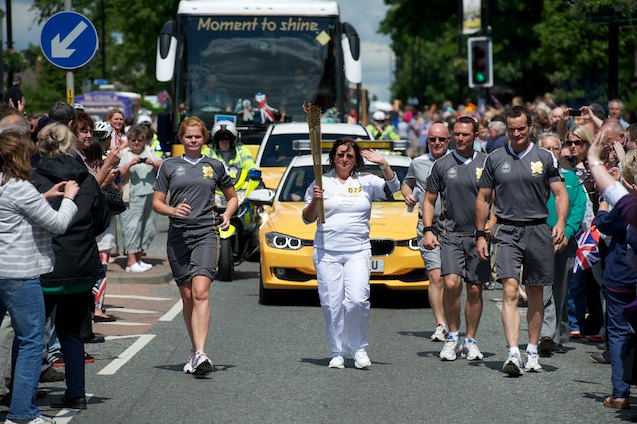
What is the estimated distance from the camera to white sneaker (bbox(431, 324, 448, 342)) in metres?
11.9

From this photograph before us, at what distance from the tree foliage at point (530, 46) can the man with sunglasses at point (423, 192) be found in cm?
705

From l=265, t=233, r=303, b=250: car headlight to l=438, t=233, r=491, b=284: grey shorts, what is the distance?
3108mm

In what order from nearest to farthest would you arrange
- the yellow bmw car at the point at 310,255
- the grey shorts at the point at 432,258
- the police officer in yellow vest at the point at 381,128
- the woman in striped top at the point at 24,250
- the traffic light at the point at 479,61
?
1. the woman in striped top at the point at 24,250
2. the grey shorts at the point at 432,258
3. the yellow bmw car at the point at 310,255
4. the traffic light at the point at 479,61
5. the police officer in yellow vest at the point at 381,128

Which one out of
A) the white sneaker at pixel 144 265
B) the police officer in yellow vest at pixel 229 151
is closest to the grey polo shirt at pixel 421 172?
the police officer in yellow vest at pixel 229 151

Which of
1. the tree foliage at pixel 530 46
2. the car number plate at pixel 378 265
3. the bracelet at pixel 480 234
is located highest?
the tree foliage at pixel 530 46

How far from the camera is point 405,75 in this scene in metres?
113

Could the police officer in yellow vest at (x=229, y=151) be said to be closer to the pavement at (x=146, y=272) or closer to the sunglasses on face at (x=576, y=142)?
the pavement at (x=146, y=272)

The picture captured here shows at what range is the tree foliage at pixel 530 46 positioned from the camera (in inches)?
1166

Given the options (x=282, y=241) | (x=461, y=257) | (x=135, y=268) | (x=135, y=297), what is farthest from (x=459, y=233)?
(x=135, y=268)

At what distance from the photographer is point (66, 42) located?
15.3 m

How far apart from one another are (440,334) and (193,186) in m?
2.88

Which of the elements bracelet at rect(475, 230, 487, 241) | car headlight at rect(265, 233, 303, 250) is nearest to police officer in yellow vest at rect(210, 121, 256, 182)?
car headlight at rect(265, 233, 303, 250)

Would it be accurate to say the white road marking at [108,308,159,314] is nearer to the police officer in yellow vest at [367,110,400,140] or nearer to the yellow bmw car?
the yellow bmw car

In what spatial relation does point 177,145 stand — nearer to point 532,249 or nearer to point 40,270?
point 532,249
